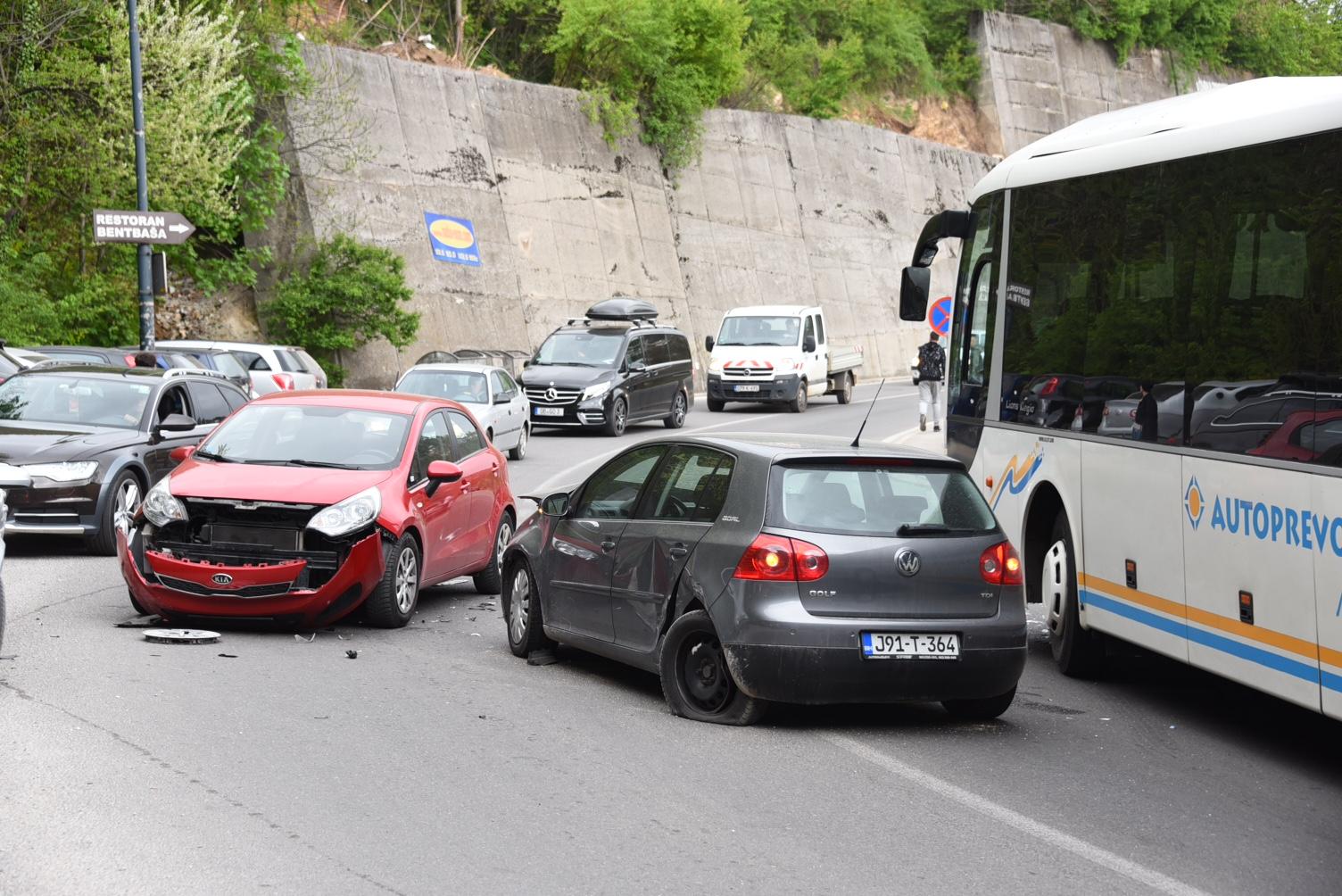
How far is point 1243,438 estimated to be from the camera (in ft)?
24.7

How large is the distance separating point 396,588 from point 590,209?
127 ft

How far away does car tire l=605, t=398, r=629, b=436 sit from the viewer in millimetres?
30703

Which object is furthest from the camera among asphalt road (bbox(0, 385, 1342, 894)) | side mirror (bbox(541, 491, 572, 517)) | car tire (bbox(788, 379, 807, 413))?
car tire (bbox(788, 379, 807, 413))

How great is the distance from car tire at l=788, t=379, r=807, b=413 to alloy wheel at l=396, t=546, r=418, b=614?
90.2ft

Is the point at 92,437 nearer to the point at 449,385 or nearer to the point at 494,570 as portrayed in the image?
the point at 494,570

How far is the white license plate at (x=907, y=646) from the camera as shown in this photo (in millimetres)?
7789

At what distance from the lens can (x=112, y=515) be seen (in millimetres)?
14039

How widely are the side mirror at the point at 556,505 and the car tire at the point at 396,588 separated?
4.00 feet

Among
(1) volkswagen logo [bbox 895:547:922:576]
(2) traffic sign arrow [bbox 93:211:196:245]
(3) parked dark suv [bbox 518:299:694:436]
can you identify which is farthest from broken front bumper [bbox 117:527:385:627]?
(3) parked dark suv [bbox 518:299:694:436]

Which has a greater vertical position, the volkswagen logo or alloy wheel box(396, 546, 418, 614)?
the volkswagen logo

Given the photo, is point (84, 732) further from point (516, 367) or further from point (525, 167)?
point (525, 167)

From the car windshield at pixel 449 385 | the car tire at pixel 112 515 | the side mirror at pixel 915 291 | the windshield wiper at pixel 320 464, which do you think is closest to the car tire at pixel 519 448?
the car windshield at pixel 449 385

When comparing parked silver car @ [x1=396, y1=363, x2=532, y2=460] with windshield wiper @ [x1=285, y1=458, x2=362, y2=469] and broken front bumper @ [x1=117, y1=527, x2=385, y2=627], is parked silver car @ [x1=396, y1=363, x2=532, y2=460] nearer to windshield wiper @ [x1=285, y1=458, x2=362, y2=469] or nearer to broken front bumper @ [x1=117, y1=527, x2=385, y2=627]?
windshield wiper @ [x1=285, y1=458, x2=362, y2=469]

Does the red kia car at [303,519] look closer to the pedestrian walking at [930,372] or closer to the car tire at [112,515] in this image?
the car tire at [112,515]
